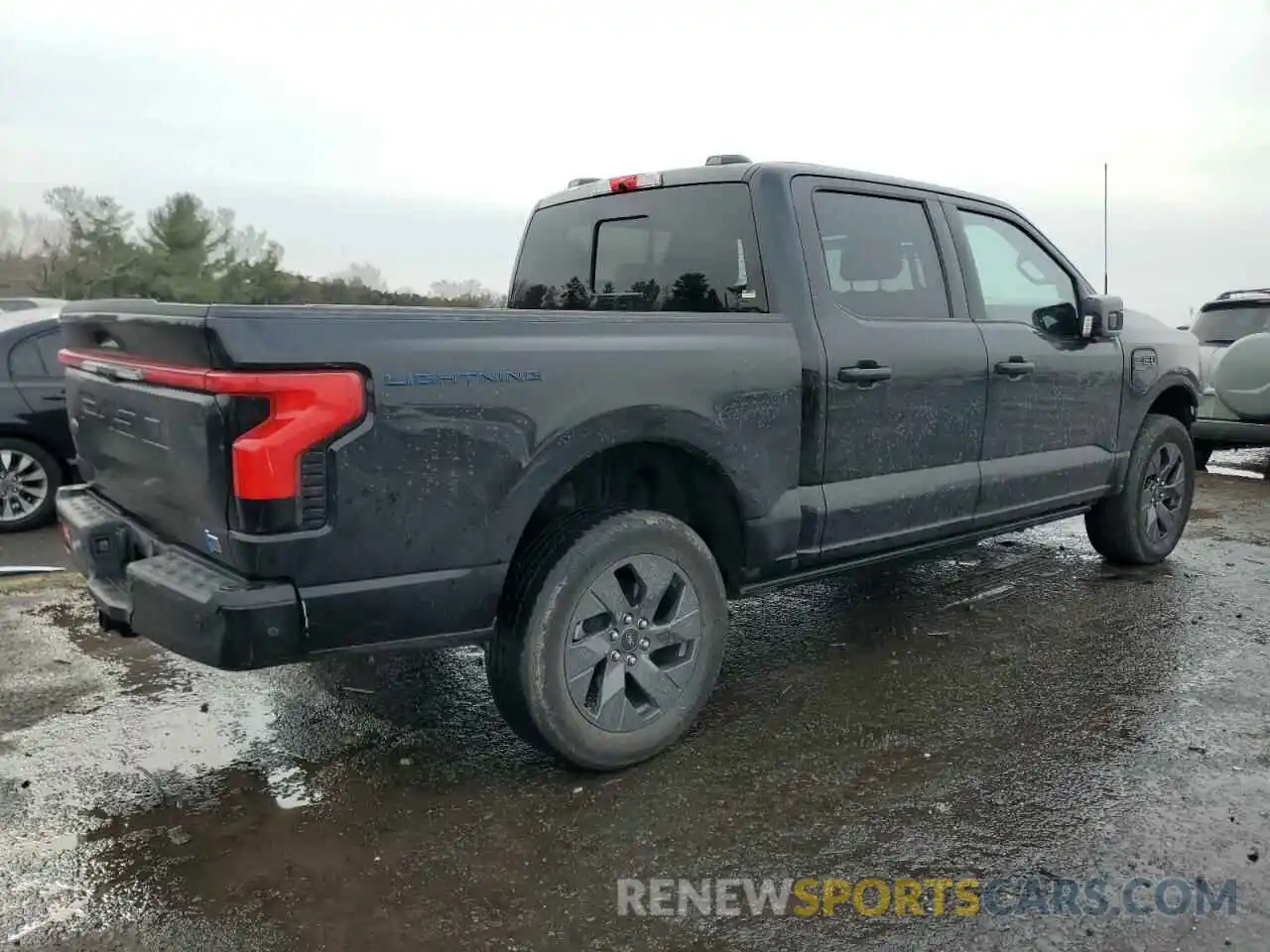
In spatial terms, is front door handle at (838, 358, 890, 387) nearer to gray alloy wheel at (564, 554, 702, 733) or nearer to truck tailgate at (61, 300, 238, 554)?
gray alloy wheel at (564, 554, 702, 733)

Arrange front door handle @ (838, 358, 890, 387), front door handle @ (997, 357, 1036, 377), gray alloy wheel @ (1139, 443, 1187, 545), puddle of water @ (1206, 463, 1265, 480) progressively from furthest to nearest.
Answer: puddle of water @ (1206, 463, 1265, 480) < gray alloy wheel @ (1139, 443, 1187, 545) < front door handle @ (997, 357, 1036, 377) < front door handle @ (838, 358, 890, 387)

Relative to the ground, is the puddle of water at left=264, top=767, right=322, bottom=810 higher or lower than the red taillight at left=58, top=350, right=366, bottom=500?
lower

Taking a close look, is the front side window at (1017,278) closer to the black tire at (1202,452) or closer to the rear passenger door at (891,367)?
the rear passenger door at (891,367)

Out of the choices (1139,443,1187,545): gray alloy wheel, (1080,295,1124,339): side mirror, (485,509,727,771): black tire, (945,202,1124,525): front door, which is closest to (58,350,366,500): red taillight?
(485,509,727,771): black tire

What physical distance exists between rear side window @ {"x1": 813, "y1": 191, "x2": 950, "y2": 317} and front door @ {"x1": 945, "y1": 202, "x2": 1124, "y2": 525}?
0.24 metres

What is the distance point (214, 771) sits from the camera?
3.13 metres

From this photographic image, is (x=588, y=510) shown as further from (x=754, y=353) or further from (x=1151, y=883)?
(x=1151, y=883)

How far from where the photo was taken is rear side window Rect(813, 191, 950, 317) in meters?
3.71

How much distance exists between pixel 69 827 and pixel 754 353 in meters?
2.47

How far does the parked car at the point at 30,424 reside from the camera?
21.1ft

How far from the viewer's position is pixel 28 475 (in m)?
6.48

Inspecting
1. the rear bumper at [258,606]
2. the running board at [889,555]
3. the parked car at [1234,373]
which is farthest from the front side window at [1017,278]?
the parked car at [1234,373]

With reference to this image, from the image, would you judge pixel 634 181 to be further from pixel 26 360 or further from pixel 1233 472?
pixel 1233 472

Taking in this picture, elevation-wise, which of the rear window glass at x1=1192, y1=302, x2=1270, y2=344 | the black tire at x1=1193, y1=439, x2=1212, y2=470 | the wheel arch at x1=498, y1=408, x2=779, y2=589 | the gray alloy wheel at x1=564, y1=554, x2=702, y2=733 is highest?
the rear window glass at x1=1192, y1=302, x2=1270, y2=344
